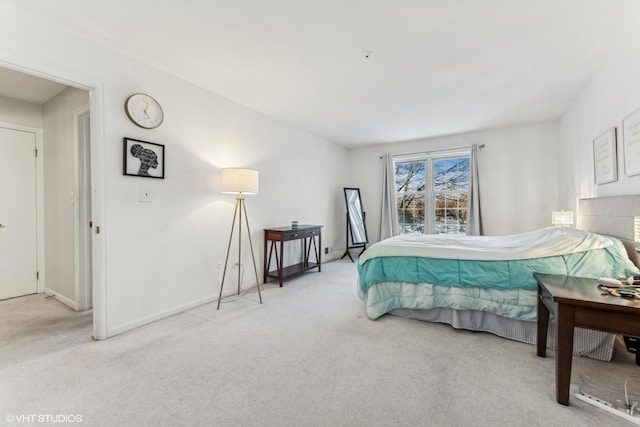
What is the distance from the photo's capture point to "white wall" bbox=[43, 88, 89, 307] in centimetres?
301

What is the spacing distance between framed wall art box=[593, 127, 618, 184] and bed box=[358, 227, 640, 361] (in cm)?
62

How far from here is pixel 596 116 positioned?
9.21ft

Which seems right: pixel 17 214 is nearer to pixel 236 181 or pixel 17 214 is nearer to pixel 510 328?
pixel 236 181

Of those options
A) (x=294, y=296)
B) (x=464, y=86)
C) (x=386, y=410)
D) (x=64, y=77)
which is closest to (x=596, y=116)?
(x=464, y=86)

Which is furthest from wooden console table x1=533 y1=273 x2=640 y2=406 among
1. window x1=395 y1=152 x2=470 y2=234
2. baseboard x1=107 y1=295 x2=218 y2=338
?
window x1=395 y1=152 x2=470 y2=234

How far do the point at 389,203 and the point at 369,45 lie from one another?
3.73m

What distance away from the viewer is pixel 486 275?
232 cm

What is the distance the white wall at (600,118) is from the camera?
2.14 m

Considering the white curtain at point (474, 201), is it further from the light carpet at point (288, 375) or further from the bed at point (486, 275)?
the light carpet at point (288, 375)

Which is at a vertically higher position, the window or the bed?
the window

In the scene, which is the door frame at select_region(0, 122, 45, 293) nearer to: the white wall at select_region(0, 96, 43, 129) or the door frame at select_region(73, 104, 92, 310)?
the white wall at select_region(0, 96, 43, 129)

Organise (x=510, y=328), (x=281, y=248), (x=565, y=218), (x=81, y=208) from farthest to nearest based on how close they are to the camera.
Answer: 1. (x=281, y=248)
2. (x=565, y=218)
3. (x=81, y=208)
4. (x=510, y=328)

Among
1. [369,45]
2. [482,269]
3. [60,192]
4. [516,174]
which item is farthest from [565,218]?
[60,192]

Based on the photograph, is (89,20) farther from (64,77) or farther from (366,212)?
(366,212)
